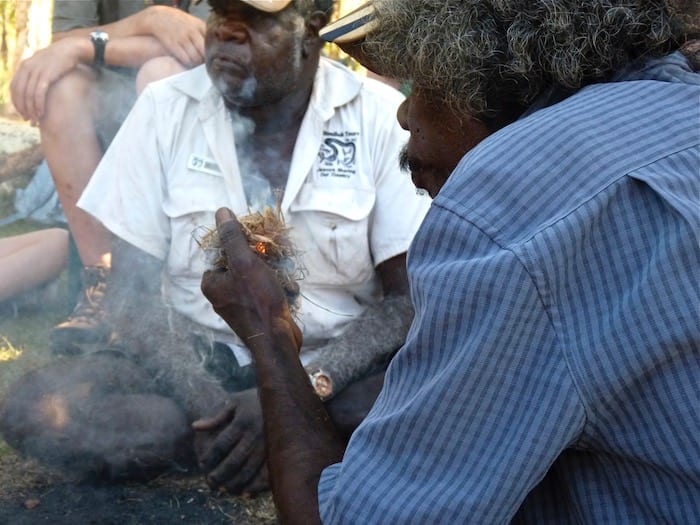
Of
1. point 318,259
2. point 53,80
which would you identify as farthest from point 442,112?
point 53,80

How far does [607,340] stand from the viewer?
1.42 metres

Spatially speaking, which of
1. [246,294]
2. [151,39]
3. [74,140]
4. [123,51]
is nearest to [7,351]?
[74,140]

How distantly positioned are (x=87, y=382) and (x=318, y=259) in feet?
3.06

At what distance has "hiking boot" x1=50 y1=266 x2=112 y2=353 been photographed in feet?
13.5

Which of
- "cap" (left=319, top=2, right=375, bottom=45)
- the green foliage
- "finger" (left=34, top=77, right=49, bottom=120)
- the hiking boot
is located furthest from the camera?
the green foliage

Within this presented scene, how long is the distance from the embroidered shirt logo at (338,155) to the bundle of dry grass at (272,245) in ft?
1.89

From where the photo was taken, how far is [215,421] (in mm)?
3227

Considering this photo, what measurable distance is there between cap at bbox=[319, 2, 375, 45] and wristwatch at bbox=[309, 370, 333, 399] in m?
1.44

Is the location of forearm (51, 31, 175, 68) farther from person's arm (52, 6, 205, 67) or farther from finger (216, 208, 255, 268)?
finger (216, 208, 255, 268)

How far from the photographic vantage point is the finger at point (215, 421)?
3186 millimetres

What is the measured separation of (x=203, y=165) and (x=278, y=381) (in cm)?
168

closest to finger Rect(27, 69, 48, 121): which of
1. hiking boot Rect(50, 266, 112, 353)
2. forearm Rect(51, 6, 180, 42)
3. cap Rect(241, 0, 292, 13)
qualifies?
forearm Rect(51, 6, 180, 42)

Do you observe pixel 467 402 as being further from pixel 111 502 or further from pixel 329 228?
pixel 329 228

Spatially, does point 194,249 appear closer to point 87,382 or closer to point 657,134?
point 87,382
